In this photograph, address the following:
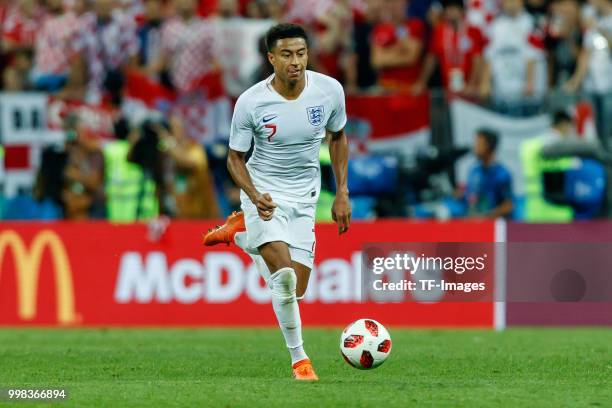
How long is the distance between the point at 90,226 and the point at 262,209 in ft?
26.7

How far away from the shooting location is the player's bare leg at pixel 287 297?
10273 millimetres

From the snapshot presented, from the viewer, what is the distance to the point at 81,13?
21047 millimetres

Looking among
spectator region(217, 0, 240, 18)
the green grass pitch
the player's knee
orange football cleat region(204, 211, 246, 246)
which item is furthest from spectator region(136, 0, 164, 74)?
the player's knee

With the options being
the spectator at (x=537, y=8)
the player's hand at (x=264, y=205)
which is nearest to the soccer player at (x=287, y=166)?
the player's hand at (x=264, y=205)

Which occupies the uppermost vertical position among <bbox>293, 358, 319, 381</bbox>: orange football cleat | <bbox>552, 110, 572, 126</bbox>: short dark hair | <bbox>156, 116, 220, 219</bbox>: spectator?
<bbox>552, 110, 572, 126</bbox>: short dark hair

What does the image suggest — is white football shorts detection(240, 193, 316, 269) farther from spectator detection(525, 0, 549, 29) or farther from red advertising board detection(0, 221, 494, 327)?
spectator detection(525, 0, 549, 29)

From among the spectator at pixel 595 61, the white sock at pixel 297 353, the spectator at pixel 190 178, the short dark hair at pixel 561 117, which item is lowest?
the white sock at pixel 297 353

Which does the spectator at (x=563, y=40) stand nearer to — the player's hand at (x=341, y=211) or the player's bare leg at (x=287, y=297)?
the player's hand at (x=341, y=211)

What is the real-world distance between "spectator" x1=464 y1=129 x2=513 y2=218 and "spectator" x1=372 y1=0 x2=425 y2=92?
1.78 metres

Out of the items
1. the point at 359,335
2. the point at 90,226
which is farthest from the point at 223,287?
the point at 359,335

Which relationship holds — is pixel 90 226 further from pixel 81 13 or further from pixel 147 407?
pixel 147 407

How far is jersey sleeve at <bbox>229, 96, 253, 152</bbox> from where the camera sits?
1033 centimetres

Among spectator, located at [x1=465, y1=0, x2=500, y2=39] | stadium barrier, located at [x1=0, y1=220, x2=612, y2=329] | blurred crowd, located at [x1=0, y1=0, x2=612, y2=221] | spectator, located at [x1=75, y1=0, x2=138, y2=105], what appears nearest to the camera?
stadium barrier, located at [x1=0, y1=220, x2=612, y2=329]

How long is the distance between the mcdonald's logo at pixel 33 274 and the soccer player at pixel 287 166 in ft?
24.2
